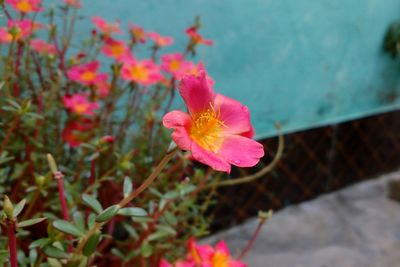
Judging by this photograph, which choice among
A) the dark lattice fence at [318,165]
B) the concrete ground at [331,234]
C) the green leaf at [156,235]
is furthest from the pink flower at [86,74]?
the concrete ground at [331,234]

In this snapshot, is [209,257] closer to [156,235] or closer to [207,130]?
[156,235]

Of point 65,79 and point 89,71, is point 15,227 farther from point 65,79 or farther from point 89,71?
point 65,79

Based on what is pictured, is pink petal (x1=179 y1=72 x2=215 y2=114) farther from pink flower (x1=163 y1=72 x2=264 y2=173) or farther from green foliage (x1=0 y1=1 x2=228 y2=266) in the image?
green foliage (x1=0 y1=1 x2=228 y2=266)

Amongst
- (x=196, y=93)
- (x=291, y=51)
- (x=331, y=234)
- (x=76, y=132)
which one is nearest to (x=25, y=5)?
(x=76, y=132)

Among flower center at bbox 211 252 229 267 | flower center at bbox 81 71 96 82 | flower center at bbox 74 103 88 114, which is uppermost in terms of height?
flower center at bbox 81 71 96 82

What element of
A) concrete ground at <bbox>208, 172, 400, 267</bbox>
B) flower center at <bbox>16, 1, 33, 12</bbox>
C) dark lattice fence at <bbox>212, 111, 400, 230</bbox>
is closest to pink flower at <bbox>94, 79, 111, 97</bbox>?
flower center at <bbox>16, 1, 33, 12</bbox>

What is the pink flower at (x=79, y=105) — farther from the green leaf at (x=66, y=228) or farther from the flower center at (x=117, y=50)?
the green leaf at (x=66, y=228)
